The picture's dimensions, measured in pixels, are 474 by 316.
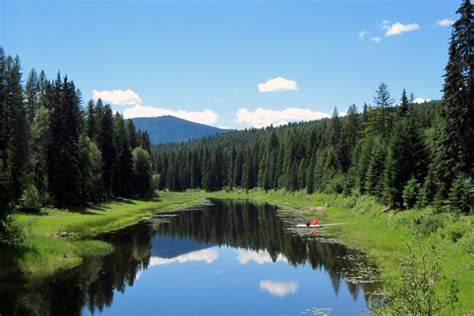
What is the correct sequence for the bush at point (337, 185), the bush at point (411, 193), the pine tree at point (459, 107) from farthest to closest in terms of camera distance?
the bush at point (337, 185) < the bush at point (411, 193) < the pine tree at point (459, 107)

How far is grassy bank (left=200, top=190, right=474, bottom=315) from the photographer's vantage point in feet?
76.7

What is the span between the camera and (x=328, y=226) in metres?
58.6

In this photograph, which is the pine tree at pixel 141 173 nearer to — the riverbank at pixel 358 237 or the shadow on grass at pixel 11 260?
the riverbank at pixel 358 237

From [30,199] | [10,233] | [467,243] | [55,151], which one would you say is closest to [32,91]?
[55,151]

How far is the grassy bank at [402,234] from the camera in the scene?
23391 mm

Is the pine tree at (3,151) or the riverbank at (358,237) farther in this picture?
the pine tree at (3,151)

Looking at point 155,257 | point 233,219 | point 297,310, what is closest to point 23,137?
point 155,257

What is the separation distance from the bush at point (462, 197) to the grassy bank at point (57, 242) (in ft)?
100

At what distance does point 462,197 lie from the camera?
128ft

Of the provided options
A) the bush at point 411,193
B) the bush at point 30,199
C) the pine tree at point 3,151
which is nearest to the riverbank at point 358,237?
the bush at point 30,199

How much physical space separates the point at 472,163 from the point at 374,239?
11107 mm

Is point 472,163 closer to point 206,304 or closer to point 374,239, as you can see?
point 374,239

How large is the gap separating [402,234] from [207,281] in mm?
18349

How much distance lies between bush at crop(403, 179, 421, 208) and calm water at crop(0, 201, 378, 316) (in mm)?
9880
